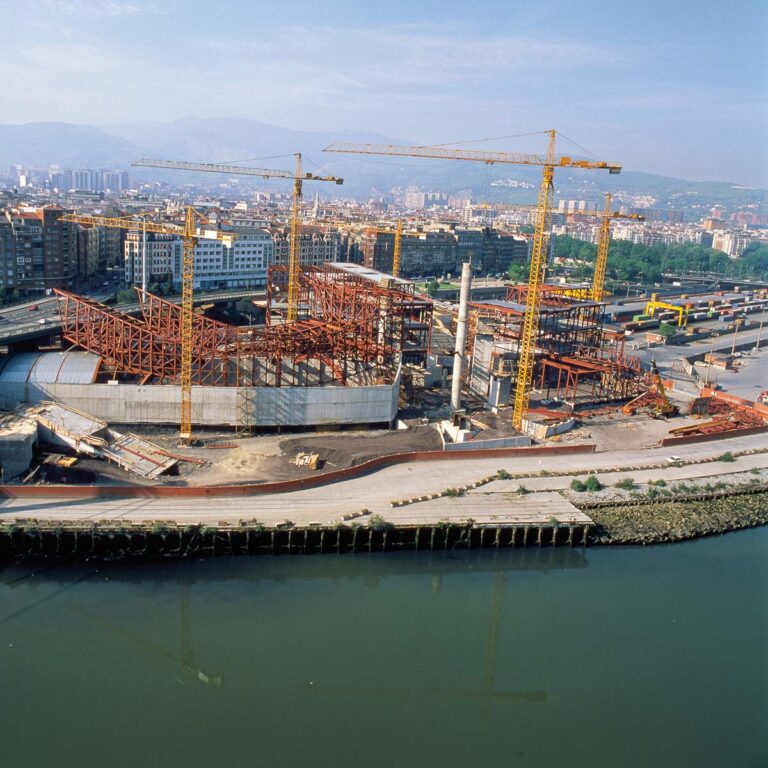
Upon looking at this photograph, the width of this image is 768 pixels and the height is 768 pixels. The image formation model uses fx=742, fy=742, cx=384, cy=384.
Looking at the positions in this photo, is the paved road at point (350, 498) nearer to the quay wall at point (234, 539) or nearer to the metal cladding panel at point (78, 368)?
the quay wall at point (234, 539)

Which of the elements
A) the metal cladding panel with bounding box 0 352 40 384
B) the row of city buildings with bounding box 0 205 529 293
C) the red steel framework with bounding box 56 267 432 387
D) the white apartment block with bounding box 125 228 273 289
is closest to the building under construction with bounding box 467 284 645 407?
the red steel framework with bounding box 56 267 432 387

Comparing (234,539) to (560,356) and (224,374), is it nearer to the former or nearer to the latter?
(224,374)

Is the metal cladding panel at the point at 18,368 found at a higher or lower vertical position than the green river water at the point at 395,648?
higher

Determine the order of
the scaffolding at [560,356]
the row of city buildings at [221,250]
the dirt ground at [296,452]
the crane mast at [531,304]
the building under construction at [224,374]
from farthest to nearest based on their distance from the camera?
the row of city buildings at [221,250], the scaffolding at [560,356], the crane mast at [531,304], the building under construction at [224,374], the dirt ground at [296,452]

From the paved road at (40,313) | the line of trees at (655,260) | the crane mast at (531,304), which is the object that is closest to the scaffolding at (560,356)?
the crane mast at (531,304)

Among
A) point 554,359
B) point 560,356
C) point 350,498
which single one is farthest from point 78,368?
point 560,356

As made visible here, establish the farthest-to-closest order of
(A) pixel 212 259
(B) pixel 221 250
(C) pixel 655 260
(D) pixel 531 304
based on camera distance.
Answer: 1. (C) pixel 655 260
2. (B) pixel 221 250
3. (A) pixel 212 259
4. (D) pixel 531 304

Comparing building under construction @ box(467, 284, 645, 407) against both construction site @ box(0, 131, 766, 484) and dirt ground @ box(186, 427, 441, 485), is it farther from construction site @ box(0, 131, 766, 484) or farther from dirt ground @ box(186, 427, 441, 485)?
dirt ground @ box(186, 427, 441, 485)
